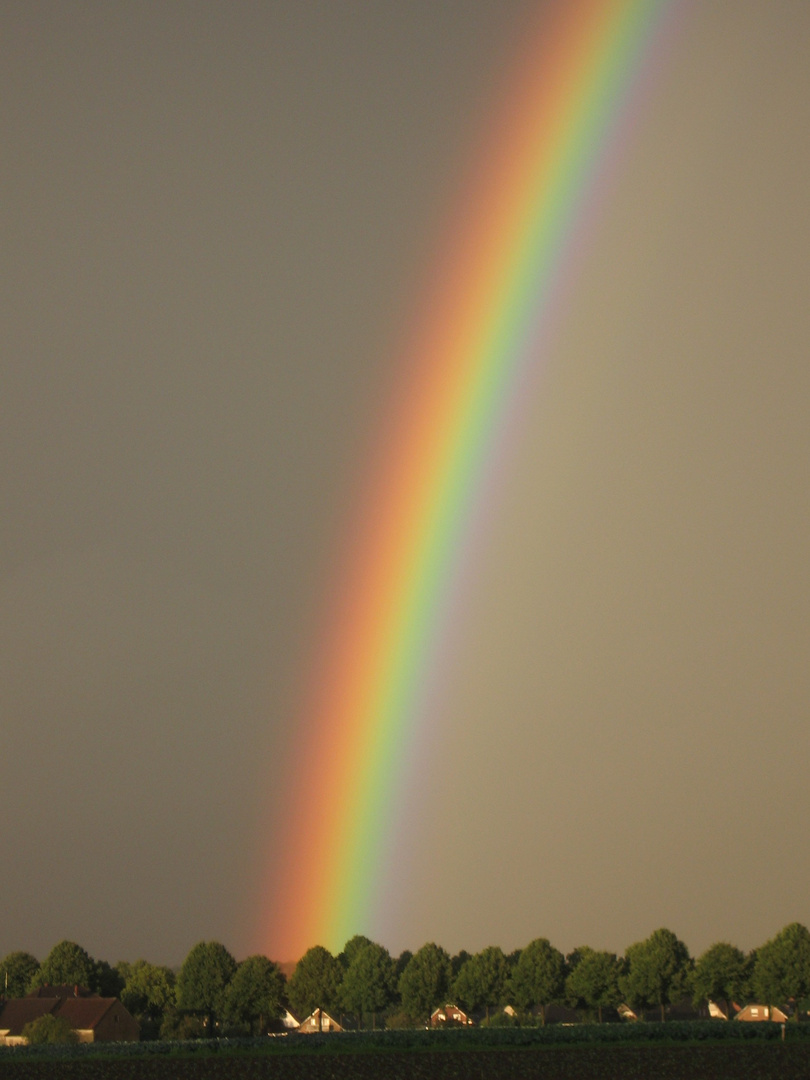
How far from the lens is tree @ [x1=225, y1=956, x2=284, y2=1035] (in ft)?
421

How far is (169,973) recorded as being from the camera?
15300 centimetres

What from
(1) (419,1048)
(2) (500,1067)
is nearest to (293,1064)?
(2) (500,1067)

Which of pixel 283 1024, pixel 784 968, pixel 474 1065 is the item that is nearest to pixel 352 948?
pixel 283 1024

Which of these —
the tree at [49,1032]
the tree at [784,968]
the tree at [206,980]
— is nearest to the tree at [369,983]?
the tree at [206,980]

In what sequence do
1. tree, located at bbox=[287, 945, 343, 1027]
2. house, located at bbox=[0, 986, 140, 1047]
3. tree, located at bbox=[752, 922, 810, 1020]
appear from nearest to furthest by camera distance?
1. tree, located at bbox=[752, 922, 810, 1020]
2. house, located at bbox=[0, 986, 140, 1047]
3. tree, located at bbox=[287, 945, 343, 1027]

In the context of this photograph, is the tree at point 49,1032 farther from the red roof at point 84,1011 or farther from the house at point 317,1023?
the house at point 317,1023

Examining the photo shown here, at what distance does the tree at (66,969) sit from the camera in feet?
502

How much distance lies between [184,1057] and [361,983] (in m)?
66.1

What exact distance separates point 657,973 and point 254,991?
40.5 m

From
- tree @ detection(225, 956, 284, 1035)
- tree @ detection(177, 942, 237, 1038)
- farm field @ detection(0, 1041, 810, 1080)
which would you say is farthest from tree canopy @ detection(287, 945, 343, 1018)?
farm field @ detection(0, 1041, 810, 1080)

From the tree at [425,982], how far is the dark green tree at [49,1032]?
42.8 metres

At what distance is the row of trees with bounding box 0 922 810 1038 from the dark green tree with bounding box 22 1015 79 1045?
76.4 feet

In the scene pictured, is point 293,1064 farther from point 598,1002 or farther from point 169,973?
point 169,973

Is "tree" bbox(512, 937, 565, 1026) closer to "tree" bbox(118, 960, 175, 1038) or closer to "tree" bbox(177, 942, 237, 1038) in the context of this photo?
"tree" bbox(177, 942, 237, 1038)
